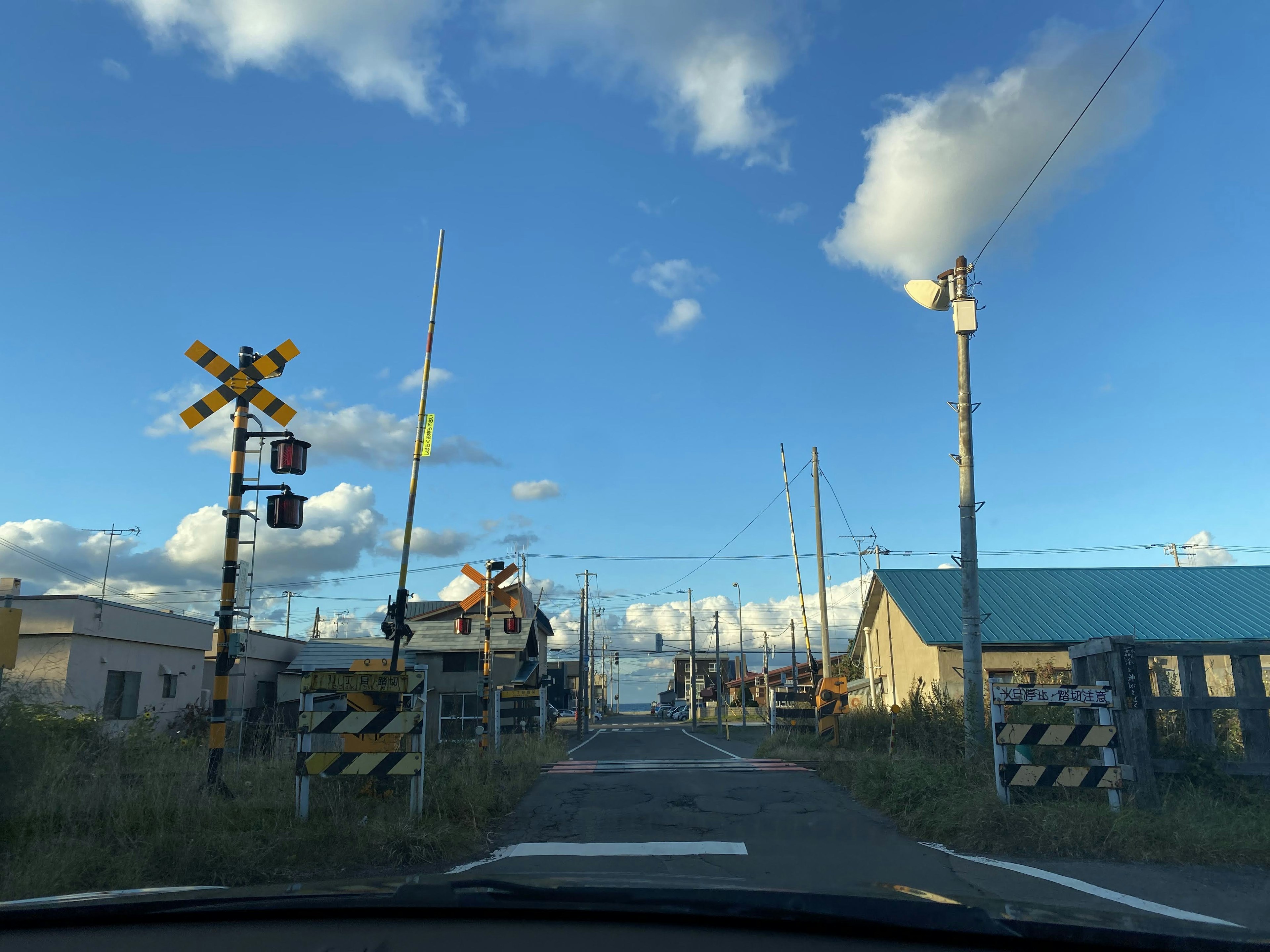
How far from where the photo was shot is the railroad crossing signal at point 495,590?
18.8 metres

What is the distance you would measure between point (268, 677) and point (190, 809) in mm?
31322

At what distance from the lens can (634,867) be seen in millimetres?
6949

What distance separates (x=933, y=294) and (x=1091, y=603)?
66.8 feet

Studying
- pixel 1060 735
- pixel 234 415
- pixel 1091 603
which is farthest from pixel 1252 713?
pixel 1091 603

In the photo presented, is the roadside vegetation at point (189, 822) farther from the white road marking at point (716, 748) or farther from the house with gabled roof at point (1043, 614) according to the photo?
the house with gabled roof at point (1043, 614)

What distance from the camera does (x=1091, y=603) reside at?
97.6 ft

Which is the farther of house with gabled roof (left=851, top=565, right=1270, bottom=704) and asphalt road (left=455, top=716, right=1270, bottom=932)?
house with gabled roof (left=851, top=565, right=1270, bottom=704)

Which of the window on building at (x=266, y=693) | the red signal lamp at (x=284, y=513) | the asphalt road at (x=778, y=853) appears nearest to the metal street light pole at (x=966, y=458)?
the asphalt road at (x=778, y=853)

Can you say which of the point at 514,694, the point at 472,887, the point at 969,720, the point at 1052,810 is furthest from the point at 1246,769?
the point at 514,694

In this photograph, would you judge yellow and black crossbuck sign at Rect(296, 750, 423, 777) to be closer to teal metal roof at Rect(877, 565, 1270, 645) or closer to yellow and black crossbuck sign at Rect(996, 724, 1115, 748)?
yellow and black crossbuck sign at Rect(996, 724, 1115, 748)

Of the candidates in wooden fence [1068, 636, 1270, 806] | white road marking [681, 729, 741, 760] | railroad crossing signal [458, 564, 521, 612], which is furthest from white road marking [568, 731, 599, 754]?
wooden fence [1068, 636, 1270, 806]

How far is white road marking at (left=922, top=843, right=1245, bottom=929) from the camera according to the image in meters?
5.27

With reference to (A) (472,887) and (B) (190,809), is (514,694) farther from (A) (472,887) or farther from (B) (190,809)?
(A) (472,887)

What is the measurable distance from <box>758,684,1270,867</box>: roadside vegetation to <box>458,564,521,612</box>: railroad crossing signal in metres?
9.37
